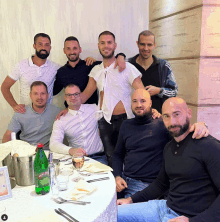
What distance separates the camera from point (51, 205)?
1065 mm

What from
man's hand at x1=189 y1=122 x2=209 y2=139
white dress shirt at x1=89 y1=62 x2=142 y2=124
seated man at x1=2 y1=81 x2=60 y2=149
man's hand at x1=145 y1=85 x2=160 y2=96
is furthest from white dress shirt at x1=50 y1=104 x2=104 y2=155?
man's hand at x1=189 y1=122 x2=209 y2=139

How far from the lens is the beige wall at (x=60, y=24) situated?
322 centimetres

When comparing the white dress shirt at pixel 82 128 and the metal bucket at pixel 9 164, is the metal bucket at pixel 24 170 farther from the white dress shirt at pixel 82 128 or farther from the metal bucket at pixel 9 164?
the white dress shirt at pixel 82 128

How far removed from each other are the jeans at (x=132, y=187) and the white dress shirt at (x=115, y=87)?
0.74 meters

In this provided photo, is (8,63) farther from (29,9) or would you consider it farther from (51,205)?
(51,205)

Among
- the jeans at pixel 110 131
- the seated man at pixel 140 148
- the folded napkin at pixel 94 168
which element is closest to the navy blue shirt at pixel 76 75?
the jeans at pixel 110 131

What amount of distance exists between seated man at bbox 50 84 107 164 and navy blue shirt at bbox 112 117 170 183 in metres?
0.49

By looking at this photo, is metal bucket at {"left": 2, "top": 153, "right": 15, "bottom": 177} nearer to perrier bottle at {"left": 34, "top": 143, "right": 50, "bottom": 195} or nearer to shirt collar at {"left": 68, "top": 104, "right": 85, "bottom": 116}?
perrier bottle at {"left": 34, "top": 143, "right": 50, "bottom": 195}

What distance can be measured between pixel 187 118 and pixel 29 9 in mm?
2734

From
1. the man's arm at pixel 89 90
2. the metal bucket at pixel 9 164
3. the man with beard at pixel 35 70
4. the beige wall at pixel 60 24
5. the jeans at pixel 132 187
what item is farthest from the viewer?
the beige wall at pixel 60 24

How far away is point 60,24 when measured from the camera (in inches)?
130

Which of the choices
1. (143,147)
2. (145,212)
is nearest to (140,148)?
(143,147)

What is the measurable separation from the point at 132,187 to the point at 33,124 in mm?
1300

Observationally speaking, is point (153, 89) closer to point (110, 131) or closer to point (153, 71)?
point (153, 71)
